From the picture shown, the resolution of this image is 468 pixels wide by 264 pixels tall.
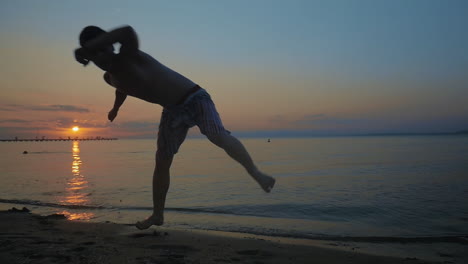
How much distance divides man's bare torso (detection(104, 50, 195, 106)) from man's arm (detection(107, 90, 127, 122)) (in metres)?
0.35

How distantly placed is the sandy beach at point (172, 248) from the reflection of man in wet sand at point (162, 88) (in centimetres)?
150

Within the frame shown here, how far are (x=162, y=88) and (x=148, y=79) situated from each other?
6.1 inches

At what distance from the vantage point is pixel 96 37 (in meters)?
3.29

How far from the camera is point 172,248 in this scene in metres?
4.91

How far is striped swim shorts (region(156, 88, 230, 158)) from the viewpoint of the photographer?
3645mm

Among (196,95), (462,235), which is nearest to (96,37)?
(196,95)

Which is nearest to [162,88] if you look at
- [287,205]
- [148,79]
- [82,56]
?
[148,79]

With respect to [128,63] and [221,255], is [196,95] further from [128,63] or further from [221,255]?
[221,255]

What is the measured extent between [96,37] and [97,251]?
2673 millimetres

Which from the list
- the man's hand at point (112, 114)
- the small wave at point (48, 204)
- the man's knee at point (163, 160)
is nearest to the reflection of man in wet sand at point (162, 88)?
the man's knee at point (163, 160)

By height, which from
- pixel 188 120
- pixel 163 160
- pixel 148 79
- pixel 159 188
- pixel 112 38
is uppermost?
pixel 112 38

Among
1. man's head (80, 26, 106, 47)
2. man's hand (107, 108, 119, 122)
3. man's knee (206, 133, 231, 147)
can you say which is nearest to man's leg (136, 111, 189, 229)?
man's knee (206, 133, 231, 147)

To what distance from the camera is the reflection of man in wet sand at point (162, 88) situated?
3328 millimetres

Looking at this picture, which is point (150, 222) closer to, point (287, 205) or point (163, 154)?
point (163, 154)
